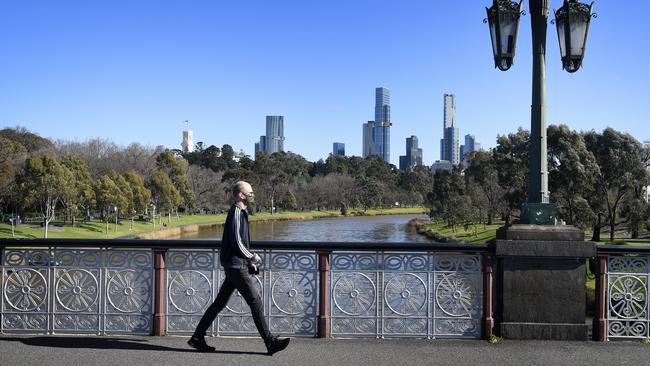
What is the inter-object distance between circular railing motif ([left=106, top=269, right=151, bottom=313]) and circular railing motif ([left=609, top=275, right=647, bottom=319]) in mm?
5411

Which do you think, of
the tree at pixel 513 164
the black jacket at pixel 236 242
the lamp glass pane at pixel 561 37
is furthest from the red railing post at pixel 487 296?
the tree at pixel 513 164

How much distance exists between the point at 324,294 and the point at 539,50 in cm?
384

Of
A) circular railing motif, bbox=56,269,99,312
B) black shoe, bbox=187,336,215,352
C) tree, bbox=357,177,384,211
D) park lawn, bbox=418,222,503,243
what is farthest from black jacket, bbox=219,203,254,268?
tree, bbox=357,177,384,211

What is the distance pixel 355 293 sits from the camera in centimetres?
691

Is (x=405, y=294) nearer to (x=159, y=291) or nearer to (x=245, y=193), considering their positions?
(x=245, y=193)

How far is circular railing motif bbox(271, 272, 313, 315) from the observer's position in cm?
696

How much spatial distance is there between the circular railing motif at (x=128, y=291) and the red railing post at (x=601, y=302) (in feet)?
17.0

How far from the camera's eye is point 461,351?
640cm

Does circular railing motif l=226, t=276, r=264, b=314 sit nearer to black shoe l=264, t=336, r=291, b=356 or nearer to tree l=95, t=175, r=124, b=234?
black shoe l=264, t=336, r=291, b=356

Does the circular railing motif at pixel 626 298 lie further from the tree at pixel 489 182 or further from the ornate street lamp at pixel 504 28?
the tree at pixel 489 182

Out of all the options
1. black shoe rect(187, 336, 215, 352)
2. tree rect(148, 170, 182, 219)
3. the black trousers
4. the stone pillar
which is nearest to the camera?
→ the black trousers

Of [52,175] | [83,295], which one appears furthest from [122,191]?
[83,295]

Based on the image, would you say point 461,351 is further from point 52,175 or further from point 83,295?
point 52,175

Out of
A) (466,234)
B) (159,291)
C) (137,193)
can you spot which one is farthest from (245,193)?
(137,193)
